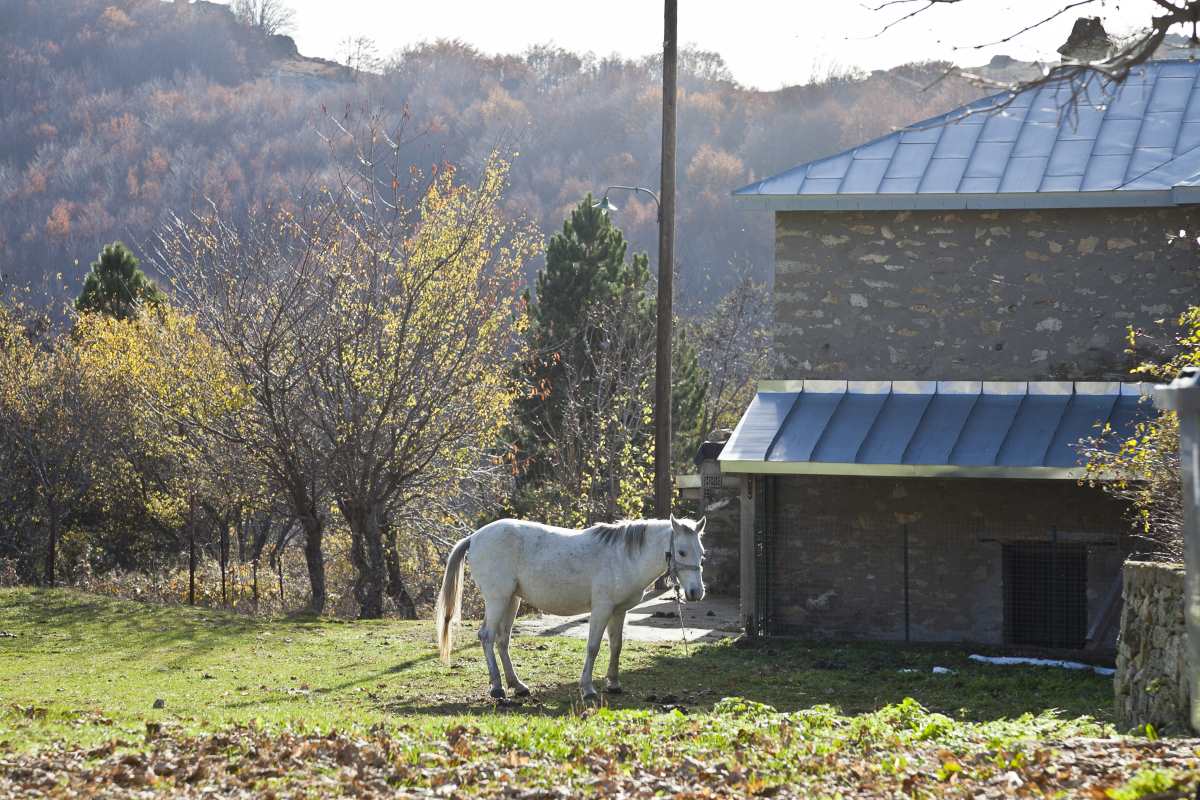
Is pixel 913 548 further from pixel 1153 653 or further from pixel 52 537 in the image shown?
pixel 52 537

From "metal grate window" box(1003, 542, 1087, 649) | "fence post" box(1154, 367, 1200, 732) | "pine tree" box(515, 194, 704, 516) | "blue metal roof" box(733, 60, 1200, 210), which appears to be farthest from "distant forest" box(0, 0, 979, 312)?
"fence post" box(1154, 367, 1200, 732)

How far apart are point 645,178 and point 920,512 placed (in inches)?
2405

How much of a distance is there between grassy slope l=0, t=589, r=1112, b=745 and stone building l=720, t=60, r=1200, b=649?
4.34ft

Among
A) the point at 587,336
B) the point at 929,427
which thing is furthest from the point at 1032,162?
the point at 587,336

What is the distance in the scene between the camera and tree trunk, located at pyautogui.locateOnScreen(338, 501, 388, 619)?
20.4m

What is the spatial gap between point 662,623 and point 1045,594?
5.19 m

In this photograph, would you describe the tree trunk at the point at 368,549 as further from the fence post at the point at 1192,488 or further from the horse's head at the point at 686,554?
the fence post at the point at 1192,488

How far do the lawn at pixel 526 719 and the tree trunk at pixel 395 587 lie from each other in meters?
4.83

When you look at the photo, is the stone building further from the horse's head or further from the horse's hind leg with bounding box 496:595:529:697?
the horse's hind leg with bounding box 496:595:529:697

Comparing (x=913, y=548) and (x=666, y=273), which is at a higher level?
(x=666, y=273)

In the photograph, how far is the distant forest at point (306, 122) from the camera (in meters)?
68.1

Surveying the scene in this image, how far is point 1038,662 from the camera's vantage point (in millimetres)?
14867

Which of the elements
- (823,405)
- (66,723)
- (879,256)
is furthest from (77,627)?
(879,256)

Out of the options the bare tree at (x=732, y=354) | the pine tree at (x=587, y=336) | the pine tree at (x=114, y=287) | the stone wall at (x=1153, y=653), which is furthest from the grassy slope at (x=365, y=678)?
the bare tree at (x=732, y=354)
